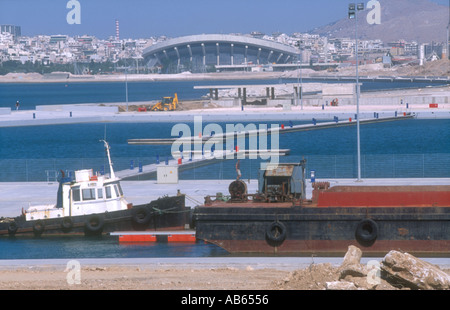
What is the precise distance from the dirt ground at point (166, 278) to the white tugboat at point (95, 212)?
23.4 ft

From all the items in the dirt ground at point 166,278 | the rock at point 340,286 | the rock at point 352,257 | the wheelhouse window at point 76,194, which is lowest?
the dirt ground at point 166,278

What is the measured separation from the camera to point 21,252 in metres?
28.3

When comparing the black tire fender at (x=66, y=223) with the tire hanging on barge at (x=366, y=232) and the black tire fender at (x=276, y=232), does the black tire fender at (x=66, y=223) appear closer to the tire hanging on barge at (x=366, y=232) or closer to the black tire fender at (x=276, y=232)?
the black tire fender at (x=276, y=232)

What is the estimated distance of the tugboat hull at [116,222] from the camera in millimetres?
29422

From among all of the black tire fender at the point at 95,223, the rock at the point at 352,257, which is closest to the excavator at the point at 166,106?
the black tire fender at the point at 95,223

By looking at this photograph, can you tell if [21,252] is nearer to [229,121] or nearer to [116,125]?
[229,121]

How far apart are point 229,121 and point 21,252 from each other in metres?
72.9

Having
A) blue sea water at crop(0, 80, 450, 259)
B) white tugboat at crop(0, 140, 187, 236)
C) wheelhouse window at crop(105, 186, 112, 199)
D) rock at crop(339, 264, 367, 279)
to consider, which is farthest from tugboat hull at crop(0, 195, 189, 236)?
rock at crop(339, 264, 367, 279)

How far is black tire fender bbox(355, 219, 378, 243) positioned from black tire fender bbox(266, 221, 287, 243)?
2.29 m

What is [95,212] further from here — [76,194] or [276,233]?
[276,233]

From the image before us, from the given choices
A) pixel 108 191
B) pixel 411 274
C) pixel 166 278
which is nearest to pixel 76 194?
pixel 108 191

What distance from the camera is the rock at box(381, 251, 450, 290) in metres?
17.8

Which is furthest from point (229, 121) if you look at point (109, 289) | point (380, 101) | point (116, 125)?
point (109, 289)
